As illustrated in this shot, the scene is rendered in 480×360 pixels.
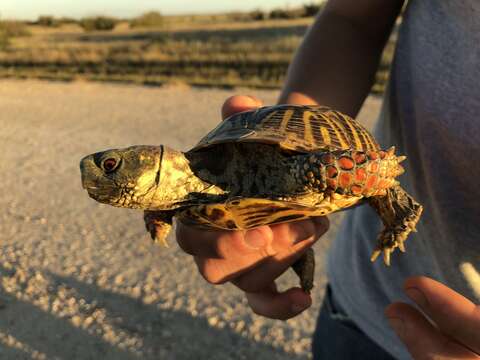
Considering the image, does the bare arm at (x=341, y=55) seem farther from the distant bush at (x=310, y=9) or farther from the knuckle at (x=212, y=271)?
the distant bush at (x=310, y=9)

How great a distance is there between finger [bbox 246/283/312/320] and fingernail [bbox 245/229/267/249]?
362 mm

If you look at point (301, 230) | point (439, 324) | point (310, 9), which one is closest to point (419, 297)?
point (439, 324)

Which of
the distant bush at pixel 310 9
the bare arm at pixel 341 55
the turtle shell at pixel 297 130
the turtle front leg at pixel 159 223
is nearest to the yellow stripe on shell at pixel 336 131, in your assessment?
the turtle shell at pixel 297 130

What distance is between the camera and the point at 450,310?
126cm

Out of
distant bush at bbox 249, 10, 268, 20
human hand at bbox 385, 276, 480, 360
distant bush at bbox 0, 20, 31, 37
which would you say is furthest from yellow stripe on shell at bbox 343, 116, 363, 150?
distant bush at bbox 249, 10, 268, 20

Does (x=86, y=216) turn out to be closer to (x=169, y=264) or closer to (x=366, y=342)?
(x=169, y=264)

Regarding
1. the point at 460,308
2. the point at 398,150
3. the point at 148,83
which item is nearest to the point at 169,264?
the point at 398,150

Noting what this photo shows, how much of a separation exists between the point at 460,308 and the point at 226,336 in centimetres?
262

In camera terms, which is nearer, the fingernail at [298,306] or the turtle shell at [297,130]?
the turtle shell at [297,130]

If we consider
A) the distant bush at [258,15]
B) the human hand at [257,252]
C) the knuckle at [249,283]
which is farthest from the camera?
the distant bush at [258,15]

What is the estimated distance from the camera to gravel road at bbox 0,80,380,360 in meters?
3.55

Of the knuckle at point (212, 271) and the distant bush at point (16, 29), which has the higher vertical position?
the knuckle at point (212, 271)

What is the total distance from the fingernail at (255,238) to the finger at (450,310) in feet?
1.73

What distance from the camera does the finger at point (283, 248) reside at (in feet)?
5.74
